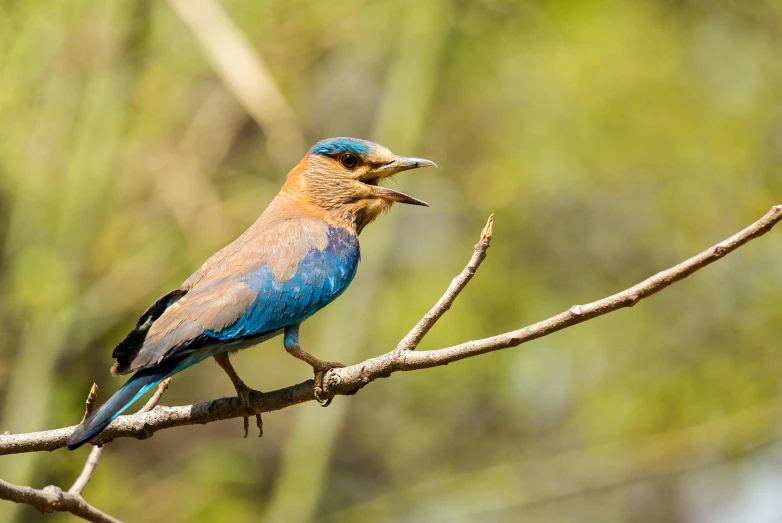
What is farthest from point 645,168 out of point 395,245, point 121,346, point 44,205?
point 121,346

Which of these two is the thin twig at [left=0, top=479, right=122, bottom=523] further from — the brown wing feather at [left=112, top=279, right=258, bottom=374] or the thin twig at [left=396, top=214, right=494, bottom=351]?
the thin twig at [left=396, top=214, right=494, bottom=351]

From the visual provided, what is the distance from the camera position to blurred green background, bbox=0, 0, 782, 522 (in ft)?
20.0

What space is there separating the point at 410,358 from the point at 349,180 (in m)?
1.80

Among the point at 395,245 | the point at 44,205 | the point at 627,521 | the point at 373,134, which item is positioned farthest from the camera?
the point at 627,521

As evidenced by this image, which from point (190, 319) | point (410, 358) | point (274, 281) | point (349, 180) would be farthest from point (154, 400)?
point (349, 180)

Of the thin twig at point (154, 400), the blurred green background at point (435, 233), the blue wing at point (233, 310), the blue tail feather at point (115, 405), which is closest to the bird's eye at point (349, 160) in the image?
the blue wing at point (233, 310)

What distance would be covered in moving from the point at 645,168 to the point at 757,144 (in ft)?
2.64

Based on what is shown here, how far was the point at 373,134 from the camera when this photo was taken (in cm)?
665

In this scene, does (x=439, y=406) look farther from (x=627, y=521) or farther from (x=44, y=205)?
(x=44, y=205)

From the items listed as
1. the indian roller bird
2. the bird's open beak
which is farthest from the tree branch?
the bird's open beak

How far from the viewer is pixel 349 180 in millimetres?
4879

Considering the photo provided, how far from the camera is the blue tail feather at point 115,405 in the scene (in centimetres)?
324

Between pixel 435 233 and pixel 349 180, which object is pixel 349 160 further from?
pixel 435 233

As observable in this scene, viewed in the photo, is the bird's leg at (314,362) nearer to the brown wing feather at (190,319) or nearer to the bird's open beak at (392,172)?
the brown wing feather at (190,319)
